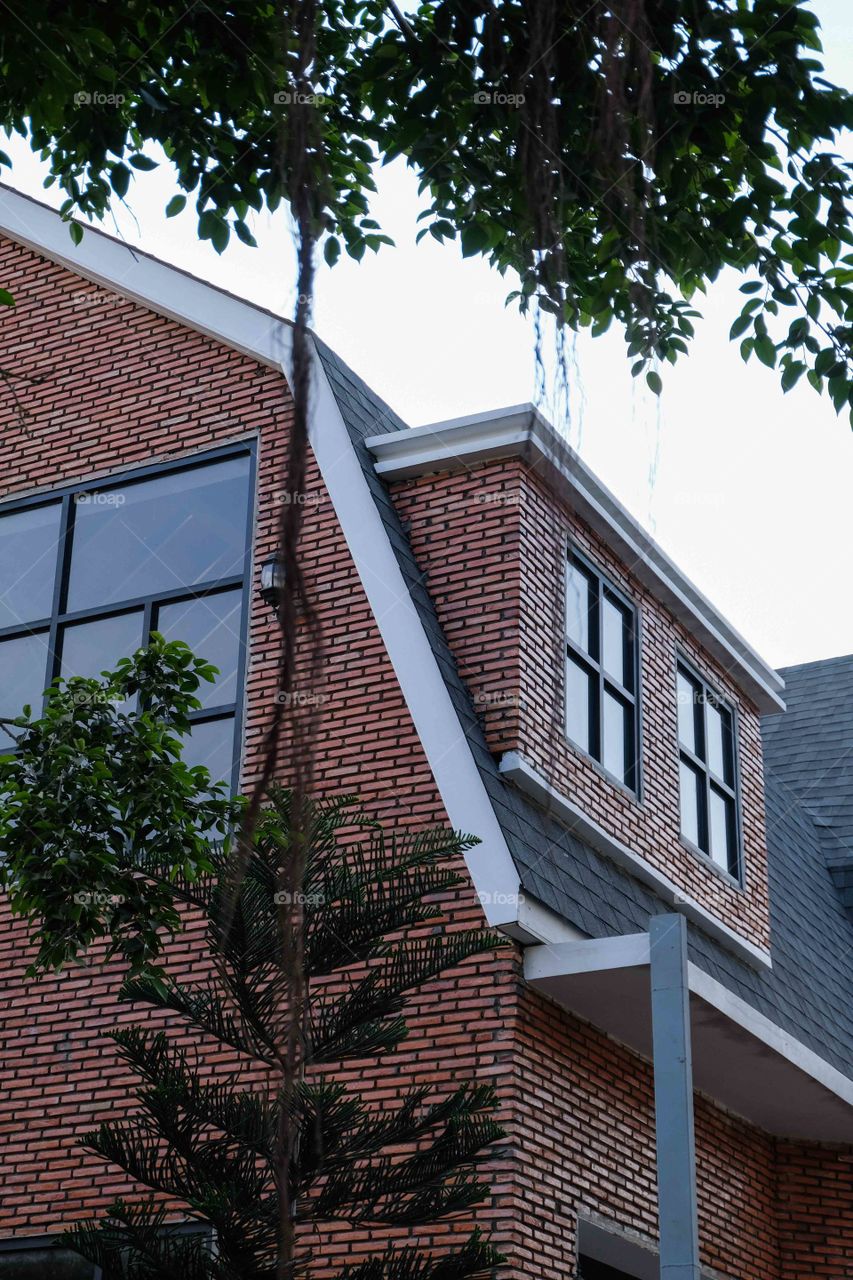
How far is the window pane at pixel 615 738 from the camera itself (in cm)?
1010

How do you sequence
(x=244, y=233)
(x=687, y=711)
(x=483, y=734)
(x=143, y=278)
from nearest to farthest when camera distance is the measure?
(x=244, y=233) < (x=483, y=734) < (x=143, y=278) < (x=687, y=711)

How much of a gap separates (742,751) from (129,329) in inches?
228

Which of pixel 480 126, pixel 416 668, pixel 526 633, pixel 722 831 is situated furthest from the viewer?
pixel 722 831

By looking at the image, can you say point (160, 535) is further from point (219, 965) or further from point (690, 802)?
point (690, 802)

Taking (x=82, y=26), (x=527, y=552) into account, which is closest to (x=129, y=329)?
(x=527, y=552)

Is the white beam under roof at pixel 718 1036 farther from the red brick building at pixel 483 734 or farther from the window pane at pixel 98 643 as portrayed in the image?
the window pane at pixel 98 643

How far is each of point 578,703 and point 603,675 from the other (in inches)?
14.1

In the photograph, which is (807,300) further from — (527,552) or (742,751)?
(742,751)

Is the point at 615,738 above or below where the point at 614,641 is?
below

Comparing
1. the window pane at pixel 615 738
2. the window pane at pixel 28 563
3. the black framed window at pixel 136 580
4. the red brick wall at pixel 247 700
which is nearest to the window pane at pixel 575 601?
the window pane at pixel 615 738

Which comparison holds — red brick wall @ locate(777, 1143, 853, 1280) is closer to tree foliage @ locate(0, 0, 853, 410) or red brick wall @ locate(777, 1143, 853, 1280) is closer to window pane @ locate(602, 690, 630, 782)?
window pane @ locate(602, 690, 630, 782)

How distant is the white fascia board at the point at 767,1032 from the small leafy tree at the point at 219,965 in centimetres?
167

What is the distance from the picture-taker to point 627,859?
32.4ft

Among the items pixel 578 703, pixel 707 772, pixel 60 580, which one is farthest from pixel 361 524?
pixel 707 772
